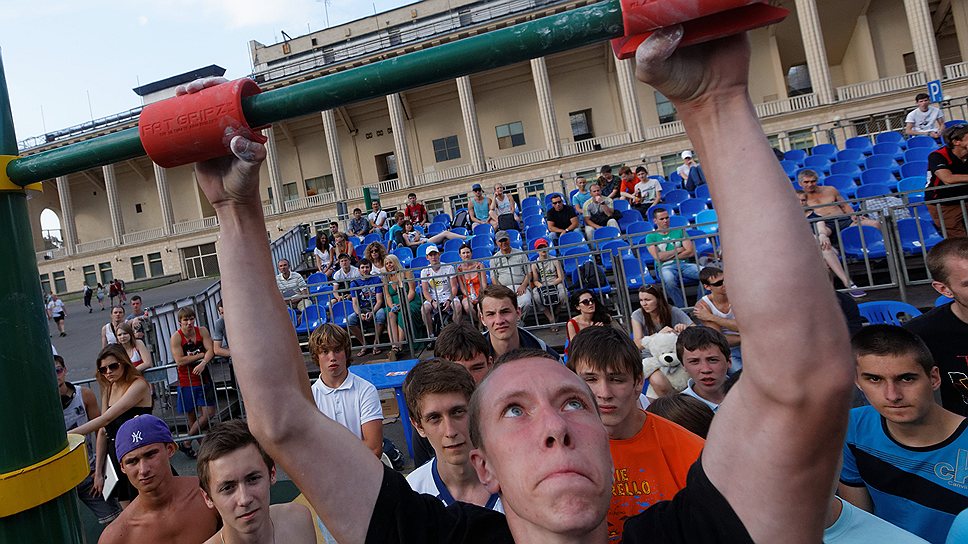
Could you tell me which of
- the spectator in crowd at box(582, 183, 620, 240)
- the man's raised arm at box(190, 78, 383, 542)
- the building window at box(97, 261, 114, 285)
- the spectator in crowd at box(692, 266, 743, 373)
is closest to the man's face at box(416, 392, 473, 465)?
the man's raised arm at box(190, 78, 383, 542)

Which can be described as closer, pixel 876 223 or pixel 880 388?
pixel 880 388

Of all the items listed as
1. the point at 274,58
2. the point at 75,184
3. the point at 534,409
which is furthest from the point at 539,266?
the point at 75,184


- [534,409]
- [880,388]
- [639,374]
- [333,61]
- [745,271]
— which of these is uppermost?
[333,61]

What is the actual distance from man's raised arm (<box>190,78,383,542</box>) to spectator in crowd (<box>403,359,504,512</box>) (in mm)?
1394

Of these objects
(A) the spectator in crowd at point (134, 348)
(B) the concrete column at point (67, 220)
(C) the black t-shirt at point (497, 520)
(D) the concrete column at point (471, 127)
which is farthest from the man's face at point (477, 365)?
(B) the concrete column at point (67, 220)

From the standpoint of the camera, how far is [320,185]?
40.0 meters

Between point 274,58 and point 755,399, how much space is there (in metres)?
49.5

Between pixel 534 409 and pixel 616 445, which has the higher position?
pixel 534 409

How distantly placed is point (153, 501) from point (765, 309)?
3596 mm

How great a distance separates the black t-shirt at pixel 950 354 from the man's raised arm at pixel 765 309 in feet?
10.0

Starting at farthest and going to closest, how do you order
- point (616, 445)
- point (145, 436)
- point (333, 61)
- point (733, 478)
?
point (333, 61) → point (145, 436) → point (616, 445) → point (733, 478)

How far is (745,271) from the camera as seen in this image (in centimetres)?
107

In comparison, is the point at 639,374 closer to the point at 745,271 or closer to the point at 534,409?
the point at 534,409

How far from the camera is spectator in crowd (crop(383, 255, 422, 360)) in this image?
337 inches
